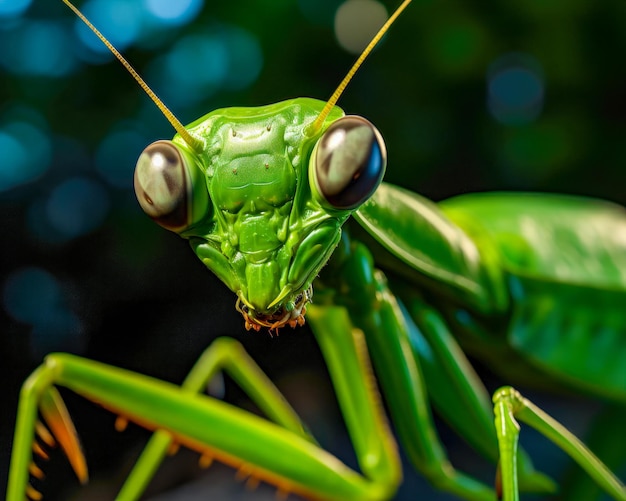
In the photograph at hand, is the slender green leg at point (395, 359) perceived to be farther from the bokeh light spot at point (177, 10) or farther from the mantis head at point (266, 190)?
the bokeh light spot at point (177, 10)

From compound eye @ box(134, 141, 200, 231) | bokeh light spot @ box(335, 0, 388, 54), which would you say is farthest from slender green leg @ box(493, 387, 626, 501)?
bokeh light spot @ box(335, 0, 388, 54)

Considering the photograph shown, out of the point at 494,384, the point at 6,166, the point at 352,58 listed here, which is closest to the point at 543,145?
the point at 352,58

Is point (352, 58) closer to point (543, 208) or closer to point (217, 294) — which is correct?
point (217, 294)

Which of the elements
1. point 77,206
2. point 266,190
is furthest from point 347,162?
point 77,206

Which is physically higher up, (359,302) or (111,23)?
(111,23)

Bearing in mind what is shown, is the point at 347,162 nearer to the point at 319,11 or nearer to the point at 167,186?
the point at 167,186
